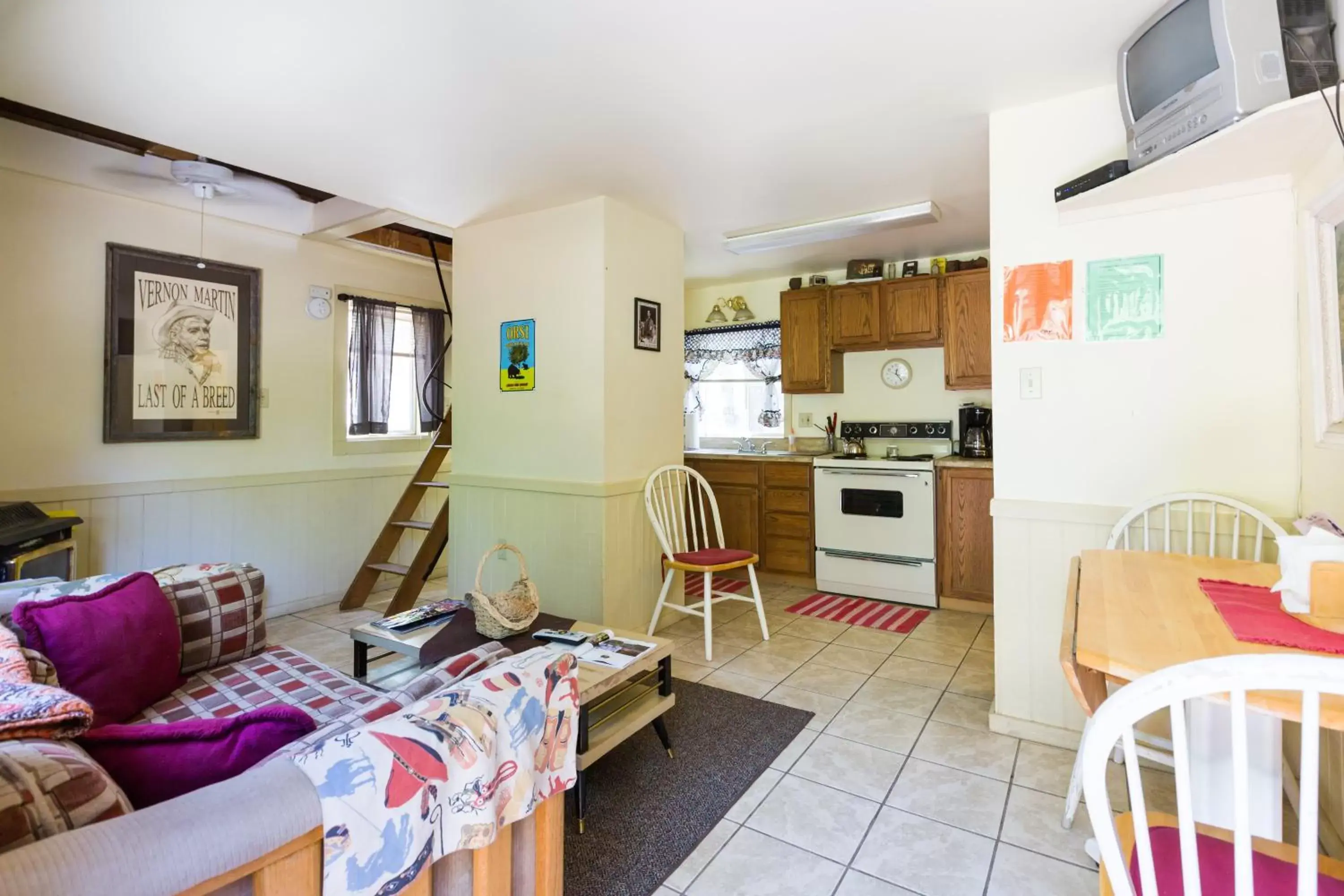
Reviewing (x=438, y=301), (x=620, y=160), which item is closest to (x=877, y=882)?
(x=620, y=160)

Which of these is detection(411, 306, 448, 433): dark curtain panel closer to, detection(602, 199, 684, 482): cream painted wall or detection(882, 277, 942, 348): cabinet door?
detection(602, 199, 684, 482): cream painted wall

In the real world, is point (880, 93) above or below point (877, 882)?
above

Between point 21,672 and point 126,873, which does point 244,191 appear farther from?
point 126,873

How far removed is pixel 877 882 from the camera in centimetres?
161

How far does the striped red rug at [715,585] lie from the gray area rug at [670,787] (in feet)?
5.32

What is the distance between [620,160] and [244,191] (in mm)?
2044

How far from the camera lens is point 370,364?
14.3 ft

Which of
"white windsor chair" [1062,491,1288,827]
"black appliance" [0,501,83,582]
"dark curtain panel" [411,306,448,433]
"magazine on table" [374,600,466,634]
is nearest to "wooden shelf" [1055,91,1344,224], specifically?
"white windsor chair" [1062,491,1288,827]

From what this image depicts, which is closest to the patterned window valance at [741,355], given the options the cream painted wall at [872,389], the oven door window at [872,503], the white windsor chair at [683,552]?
the cream painted wall at [872,389]

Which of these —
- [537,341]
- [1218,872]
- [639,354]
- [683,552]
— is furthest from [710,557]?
[1218,872]

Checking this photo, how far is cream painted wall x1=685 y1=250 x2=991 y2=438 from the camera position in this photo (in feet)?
14.6

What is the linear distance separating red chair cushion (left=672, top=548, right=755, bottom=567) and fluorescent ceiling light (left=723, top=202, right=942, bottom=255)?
6.02ft

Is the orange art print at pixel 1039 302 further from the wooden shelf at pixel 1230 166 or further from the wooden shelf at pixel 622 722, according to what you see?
the wooden shelf at pixel 622 722

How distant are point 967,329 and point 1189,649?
322 centimetres
